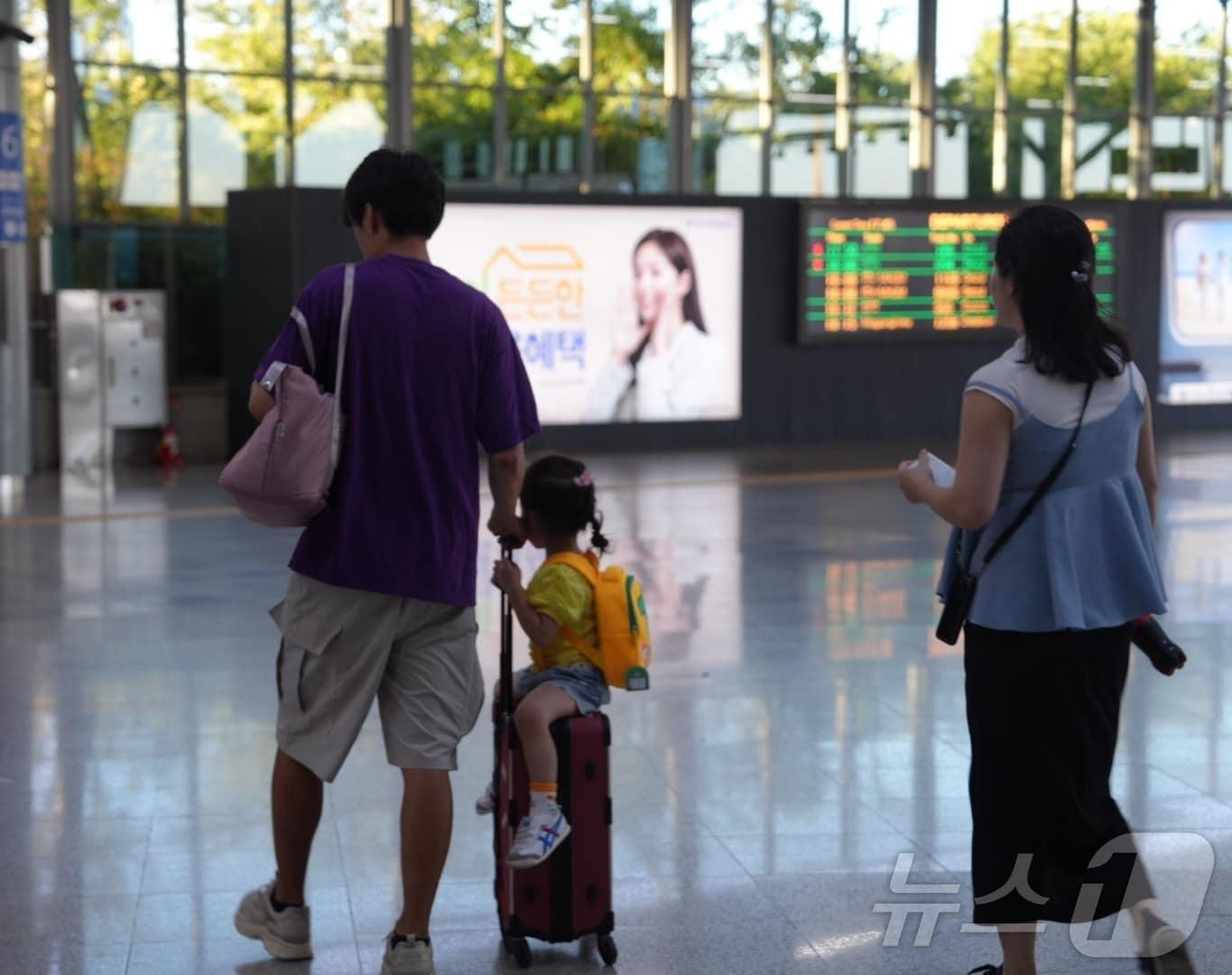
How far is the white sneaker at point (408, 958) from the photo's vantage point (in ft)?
12.2

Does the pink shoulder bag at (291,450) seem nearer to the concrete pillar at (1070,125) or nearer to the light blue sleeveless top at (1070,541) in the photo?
the light blue sleeveless top at (1070,541)

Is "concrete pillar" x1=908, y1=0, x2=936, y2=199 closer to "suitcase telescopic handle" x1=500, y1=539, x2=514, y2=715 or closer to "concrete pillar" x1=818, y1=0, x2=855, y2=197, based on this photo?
"concrete pillar" x1=818, y1=0, x2=855, y2=197

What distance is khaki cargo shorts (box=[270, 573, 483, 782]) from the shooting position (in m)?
3.74

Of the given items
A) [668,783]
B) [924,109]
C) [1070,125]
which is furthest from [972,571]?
[1070,125]

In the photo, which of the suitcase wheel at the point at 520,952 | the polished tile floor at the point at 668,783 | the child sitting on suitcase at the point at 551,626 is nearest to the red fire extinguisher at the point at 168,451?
the polished tile floor at the point at 668,783

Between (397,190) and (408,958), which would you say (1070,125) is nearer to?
(397,190)

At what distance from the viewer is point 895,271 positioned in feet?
62.2

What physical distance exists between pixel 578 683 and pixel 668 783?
153cm

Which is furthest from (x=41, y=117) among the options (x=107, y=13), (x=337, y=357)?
(x=337, y=357)

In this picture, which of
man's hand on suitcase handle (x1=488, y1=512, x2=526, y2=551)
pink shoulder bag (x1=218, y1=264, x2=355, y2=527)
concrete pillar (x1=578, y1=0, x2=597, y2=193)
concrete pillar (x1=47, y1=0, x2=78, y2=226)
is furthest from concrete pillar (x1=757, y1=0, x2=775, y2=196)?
pink shoulder bag (x1=218, y1=264, x2=355, y2=527)

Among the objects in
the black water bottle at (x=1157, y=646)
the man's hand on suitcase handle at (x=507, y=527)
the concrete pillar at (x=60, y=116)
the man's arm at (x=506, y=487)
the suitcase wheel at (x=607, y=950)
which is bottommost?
the suitcase wheel at (x=607, y=950)

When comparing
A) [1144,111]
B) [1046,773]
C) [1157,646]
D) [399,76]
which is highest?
[1144,111]

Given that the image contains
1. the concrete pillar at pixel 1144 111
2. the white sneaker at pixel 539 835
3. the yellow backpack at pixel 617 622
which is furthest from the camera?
the concrete pillar at pixel 1144 111

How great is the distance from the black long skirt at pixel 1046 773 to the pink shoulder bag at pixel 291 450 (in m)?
1.32
